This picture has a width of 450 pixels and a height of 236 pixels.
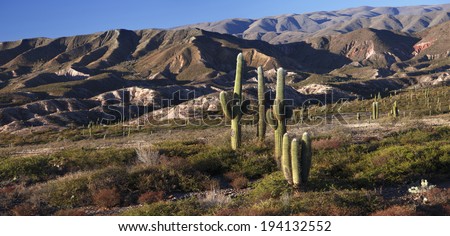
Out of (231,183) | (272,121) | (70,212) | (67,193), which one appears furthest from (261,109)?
(70,212)

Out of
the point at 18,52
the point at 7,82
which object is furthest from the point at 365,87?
the point at 18,52

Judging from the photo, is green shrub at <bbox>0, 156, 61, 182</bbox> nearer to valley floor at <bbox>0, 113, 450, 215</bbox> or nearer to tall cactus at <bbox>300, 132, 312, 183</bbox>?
valley floor at <bbox>0, 113, 450, 215</bbox>

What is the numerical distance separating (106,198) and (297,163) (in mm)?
5182

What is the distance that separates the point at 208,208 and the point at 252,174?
4546 millimetres

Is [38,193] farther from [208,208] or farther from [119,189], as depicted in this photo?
[208,208]

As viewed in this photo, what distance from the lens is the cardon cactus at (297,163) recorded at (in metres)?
11.1

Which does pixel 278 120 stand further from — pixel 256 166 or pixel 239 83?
pixel 239 83

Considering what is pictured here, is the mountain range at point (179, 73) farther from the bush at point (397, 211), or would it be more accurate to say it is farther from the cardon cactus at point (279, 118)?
the bush at point (397, 211)

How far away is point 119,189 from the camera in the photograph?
1217 centimetres

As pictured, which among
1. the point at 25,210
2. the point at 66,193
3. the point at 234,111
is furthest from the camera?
the point at 234,111

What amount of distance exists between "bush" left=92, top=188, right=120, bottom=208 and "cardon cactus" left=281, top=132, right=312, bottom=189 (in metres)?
4.65

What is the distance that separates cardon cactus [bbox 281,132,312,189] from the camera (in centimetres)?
1109

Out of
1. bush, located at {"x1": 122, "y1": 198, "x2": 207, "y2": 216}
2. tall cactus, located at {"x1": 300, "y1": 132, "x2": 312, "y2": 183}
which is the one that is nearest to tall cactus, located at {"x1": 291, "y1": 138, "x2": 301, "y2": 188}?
tall cactus, located at {"x1": 300, "y1": 132, "x2": 312, "y2": 183}

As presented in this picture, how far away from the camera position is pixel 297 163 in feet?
36.2
